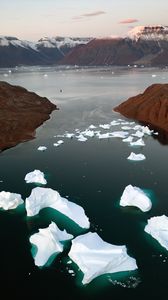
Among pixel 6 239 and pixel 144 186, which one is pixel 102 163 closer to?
pixel 144 186

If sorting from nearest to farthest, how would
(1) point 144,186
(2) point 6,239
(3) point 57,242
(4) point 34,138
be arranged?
(3) point 57,242 < (2) point 6,239 < (1) point 144,186 < (4) point 34,138

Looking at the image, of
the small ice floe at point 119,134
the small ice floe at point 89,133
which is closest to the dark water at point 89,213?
the small ice floe at point 89,133

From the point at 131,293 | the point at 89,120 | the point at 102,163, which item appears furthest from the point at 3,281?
the point at 89,120

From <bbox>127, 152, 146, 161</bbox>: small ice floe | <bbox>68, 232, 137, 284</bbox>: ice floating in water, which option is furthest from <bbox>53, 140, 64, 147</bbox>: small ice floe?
<bbox>68, 232, 137, 284</bbox>: ice floating in water

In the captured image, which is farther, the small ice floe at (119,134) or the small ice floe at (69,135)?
the small ice floe at (69,135)

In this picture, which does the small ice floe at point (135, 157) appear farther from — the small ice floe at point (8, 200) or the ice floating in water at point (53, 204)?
the small ice floe at point (8, 200)

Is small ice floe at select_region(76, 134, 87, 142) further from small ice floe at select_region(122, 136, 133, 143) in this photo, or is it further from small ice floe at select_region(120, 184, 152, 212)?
small ice floe at select_region(120, 184, 152, 212)
